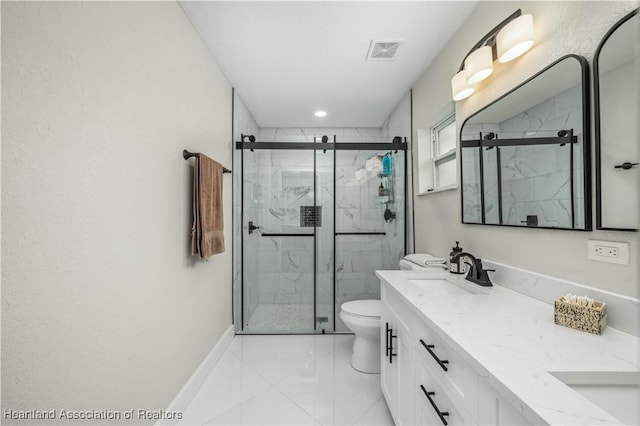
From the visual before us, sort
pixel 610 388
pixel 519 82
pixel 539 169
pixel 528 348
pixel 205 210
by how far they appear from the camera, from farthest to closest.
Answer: pixel 205 210, pixel 519 82, pixel 539 169, pixel 528 348, pixel 610 388

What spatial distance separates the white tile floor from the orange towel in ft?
3.07

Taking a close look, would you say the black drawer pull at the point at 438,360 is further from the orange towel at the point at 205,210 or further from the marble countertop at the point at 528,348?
the orange towel at the point at 205,210

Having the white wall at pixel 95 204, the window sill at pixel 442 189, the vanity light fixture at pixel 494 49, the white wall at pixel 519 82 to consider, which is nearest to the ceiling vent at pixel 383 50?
the white wall at pixel 519 82

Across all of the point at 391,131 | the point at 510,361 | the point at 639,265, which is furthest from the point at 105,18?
the point at 391,131

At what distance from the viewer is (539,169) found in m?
1.27

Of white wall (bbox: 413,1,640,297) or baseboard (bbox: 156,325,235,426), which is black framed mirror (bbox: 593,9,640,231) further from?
baseboard (bbox: 156,325,235,426)

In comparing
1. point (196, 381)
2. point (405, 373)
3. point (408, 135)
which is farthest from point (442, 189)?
point (196, 381)

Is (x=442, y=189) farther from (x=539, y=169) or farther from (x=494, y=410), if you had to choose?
(x=494, y=410)

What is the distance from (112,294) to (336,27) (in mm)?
1956

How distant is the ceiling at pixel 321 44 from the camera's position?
1.74m

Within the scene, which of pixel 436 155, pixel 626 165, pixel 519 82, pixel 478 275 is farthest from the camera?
pixel 436 155

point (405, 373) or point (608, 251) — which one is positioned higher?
point (608, 251)

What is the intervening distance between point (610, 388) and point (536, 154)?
949 mm

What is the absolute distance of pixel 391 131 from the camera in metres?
3.55
